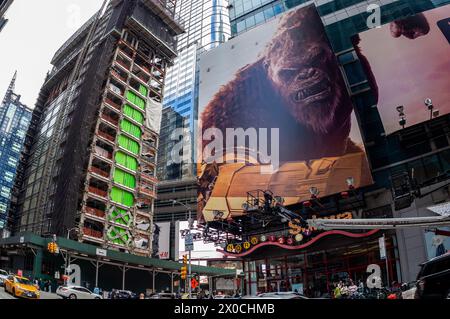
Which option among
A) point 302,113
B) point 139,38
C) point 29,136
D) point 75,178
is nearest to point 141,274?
point 75,178

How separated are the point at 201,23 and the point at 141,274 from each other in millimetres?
123606

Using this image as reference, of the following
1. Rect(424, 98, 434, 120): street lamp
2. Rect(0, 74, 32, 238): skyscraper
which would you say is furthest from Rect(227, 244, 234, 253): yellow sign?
Rect(0, 74, 32, 238): skyscraper

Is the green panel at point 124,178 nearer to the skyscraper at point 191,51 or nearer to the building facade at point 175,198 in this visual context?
the building facade at point 175,198

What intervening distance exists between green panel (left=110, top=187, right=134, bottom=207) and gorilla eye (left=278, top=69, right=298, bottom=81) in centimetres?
3396

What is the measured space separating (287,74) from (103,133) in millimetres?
35215

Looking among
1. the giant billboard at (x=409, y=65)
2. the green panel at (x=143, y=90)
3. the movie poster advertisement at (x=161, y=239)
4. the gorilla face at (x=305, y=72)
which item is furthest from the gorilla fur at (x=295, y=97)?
the movie poster advertisement at (x=161, y=239)

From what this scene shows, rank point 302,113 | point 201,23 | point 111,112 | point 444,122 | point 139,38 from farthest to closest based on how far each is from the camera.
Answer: point 201,23 → point 139,38 → point 111,112 → point 302,113 → point 444,122

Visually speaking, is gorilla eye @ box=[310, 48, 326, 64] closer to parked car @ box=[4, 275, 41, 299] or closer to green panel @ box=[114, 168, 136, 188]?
parked car @ box=[4, 275, 41, 299]

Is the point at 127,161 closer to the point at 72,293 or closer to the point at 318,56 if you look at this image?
the point at 318,56

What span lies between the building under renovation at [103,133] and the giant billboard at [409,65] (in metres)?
41.5

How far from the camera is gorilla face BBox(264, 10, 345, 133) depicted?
137ft

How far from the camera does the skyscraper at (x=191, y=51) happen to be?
13095 cm
